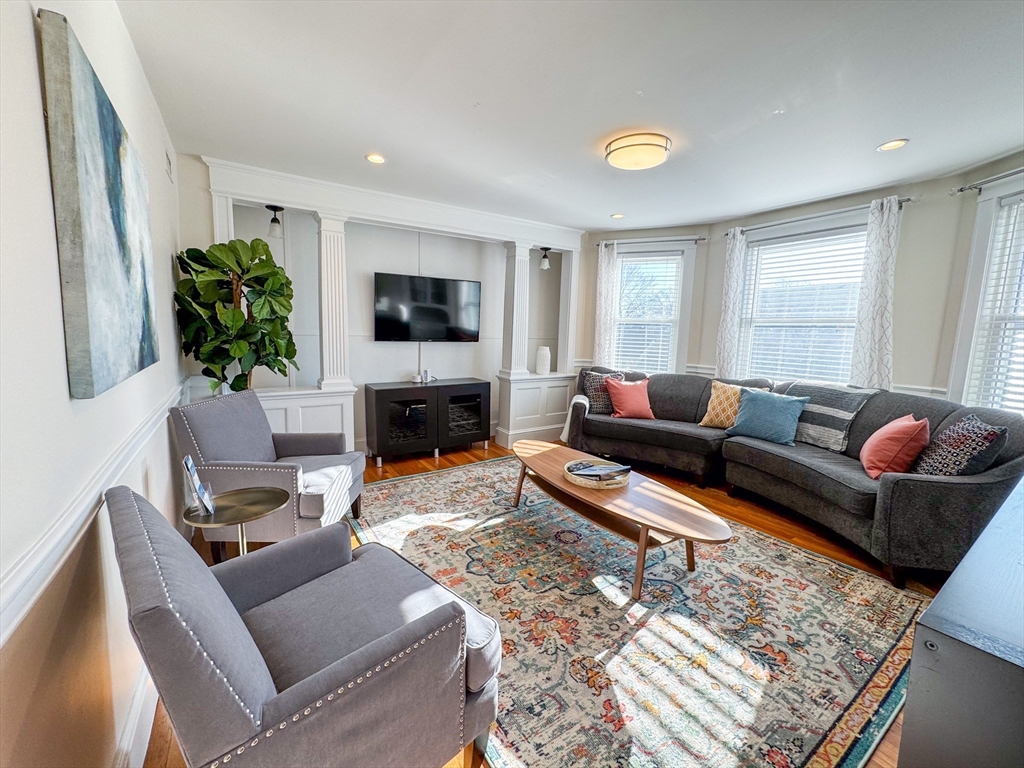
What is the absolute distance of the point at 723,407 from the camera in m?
3.72

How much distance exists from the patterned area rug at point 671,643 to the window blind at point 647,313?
2.37 meters

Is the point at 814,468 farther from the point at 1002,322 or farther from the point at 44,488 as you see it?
the point at 44,488

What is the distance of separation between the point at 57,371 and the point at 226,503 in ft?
2.77

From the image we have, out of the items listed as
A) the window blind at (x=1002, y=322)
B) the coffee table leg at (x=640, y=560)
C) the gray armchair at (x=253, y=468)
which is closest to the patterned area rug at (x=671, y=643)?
the coffee table leg at (x=640, y=560)

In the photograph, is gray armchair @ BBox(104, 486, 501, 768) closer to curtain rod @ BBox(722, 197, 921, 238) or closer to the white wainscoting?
the white wainscoting

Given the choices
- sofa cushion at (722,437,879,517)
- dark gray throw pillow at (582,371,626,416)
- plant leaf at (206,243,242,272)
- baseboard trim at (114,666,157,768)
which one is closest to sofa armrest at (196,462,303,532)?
baseboard trim at (114,666,157,768)

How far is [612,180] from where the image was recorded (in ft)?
10.0

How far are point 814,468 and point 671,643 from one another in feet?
5.57

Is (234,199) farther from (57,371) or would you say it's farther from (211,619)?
(211,619)

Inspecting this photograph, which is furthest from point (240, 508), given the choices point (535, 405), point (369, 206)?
point (535, 405)

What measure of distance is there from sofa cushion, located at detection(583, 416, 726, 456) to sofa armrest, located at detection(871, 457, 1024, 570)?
1.27 metres

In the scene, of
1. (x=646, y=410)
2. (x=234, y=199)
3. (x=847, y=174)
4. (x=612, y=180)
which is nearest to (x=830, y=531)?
(x=646, y=410)

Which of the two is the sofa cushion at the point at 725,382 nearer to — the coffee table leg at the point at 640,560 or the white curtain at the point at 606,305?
the white curtain at the point at 606,305

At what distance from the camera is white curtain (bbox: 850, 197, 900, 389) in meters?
3.08
